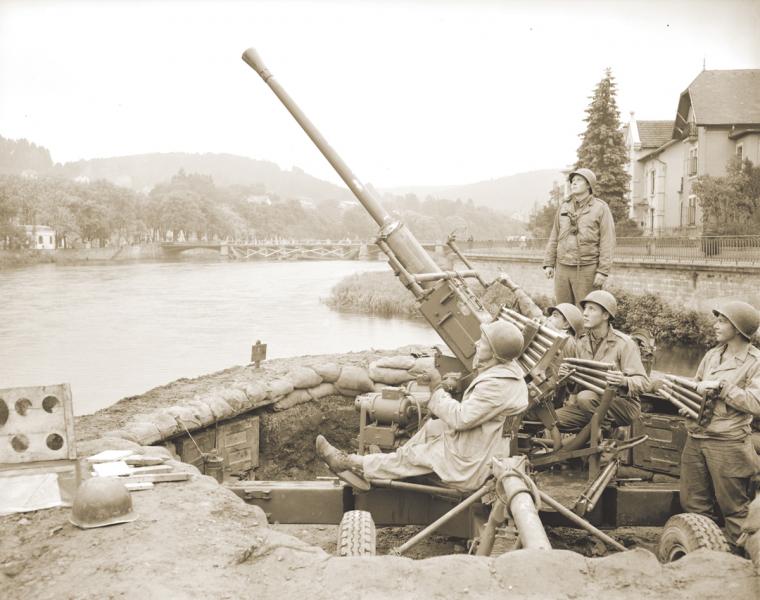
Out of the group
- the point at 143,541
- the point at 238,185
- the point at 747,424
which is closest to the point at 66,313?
the point at 143,541

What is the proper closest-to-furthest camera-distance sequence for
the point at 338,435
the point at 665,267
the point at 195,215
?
the point at 338,435 < the point at 195,215 < the point at 665,267

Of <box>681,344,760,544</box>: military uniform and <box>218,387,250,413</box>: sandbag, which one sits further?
<box>218,387,250,413</box>: sandbag

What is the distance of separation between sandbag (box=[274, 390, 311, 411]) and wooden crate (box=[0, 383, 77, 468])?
376cm

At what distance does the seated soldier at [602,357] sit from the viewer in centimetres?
521

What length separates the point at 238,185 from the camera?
997 inches

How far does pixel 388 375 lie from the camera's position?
8500 mm

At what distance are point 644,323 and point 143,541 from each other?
17683 mm

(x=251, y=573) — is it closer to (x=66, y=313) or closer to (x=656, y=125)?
(x=66, y=313)

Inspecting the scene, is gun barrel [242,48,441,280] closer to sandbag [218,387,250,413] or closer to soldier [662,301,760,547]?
sandbag [218,387,250,413]

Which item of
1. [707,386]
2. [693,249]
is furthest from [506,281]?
[693,249]

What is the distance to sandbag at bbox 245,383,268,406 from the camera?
750 cm

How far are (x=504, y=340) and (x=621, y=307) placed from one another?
56.5 feet

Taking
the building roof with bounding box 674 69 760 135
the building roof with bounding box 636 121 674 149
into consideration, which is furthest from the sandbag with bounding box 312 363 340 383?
the building roof with bounding box 636 121 674 149

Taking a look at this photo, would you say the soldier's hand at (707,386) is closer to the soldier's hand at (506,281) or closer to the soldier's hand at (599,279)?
the soldier's hand at (506,281)
